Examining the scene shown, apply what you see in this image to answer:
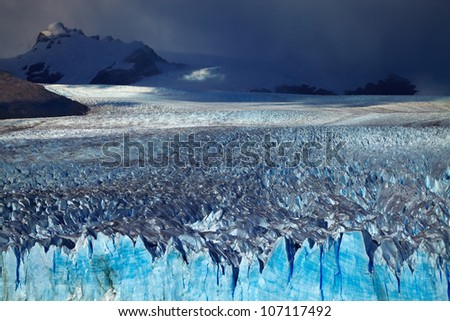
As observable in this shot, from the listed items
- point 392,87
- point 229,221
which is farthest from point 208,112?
point 229,221

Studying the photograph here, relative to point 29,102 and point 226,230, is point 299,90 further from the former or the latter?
point 226,230

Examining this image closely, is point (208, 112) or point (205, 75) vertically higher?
point (205, 75)

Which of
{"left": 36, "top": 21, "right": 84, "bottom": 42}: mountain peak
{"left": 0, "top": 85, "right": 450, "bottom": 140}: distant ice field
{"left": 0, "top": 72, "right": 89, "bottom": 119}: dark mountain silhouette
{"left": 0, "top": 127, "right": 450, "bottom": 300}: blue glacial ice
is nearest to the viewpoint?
{"left": 0, "top": 127, "right": 450, "bottom": 300}: blue glacial ice

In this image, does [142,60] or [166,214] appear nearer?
[166,214]

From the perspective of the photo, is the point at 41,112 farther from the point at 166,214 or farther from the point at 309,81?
the point at 309,81

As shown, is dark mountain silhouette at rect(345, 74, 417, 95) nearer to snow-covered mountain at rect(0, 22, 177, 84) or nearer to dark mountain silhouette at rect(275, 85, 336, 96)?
dark mountain silhouette at rect(275, 85, 336, 96)

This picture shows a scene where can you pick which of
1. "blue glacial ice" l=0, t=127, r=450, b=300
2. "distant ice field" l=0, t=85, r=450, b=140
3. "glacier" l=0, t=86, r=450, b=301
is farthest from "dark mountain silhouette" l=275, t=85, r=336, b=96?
"blue glacial ice" l=0, t=127, r=450, b=300

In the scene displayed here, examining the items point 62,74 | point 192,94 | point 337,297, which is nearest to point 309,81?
point 192,94
